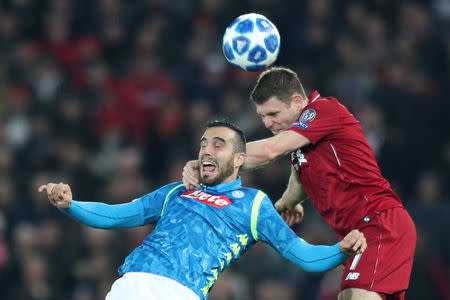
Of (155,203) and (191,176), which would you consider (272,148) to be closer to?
(191,176)

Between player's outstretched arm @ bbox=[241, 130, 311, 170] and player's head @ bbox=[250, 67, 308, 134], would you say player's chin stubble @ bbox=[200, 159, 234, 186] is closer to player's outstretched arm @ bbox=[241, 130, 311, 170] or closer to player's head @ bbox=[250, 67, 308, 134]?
player's outstretched arm @ bbox=[241, 130, 311, 170]

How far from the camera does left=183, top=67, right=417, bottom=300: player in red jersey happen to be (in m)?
4.80

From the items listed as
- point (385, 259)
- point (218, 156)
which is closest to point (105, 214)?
point (218, 156)

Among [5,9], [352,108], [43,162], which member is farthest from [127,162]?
[5,9]

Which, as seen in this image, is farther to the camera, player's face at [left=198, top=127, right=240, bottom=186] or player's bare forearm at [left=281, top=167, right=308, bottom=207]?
player's bare forearm at [left=281, top=167, right=308, bottom=207]

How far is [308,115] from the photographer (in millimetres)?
5078

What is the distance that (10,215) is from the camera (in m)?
9.43

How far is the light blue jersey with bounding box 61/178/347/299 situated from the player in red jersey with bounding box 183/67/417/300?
230 mm

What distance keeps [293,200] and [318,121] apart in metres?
0.82

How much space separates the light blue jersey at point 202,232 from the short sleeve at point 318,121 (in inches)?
23.4

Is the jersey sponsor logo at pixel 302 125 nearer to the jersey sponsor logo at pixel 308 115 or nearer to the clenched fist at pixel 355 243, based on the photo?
the jersey sponsor logo at pixel 308 115

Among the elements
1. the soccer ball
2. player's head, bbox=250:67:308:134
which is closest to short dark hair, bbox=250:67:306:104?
player's head, bbox=250:67:308:134

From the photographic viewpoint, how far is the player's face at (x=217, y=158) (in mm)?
4716

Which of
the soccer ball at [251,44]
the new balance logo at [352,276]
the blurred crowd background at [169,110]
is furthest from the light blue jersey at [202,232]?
the blurred crowd background at [169,110]
